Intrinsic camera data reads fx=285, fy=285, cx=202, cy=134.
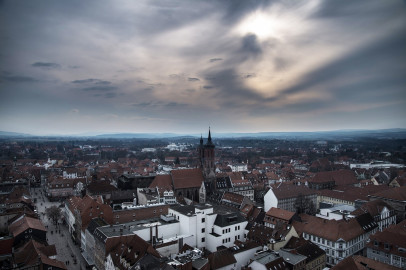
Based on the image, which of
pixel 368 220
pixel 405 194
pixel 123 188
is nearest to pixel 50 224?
pixel 123 188

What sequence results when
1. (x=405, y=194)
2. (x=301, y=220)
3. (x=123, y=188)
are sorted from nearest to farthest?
(x=301, y=220) < (x=405, y=194) < (x=123, y=188)

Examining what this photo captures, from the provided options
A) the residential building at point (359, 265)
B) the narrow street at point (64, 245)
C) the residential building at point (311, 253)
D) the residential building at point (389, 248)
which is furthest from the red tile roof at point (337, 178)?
the narrow street at point (64, 245)

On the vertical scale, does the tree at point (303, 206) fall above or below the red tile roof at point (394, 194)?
below

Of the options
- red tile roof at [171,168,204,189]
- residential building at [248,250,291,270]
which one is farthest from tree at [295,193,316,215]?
residential building at [248,250,291,270]

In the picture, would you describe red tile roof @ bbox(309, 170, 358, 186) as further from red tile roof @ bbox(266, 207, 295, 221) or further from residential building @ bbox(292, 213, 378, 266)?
red tile roof @ bbox(266, 207, 295, 221)

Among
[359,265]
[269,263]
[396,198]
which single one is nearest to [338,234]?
[359,265]

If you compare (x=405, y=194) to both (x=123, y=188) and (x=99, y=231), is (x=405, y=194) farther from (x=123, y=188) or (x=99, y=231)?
(x=123, y=188)

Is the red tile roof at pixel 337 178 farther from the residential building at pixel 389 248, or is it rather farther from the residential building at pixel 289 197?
the residential building at pixel 389 248

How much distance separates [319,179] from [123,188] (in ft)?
211

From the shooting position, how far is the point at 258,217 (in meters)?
59.7

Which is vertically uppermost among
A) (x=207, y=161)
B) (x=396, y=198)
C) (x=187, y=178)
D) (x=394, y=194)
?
(x=207, y=161)

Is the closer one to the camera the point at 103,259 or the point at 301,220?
the point at 103,259

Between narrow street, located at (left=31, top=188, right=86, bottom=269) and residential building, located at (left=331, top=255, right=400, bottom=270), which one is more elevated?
residential building, located at (left=331, top=255, right=400, bottom=270)

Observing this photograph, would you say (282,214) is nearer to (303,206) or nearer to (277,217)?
(277,217)
